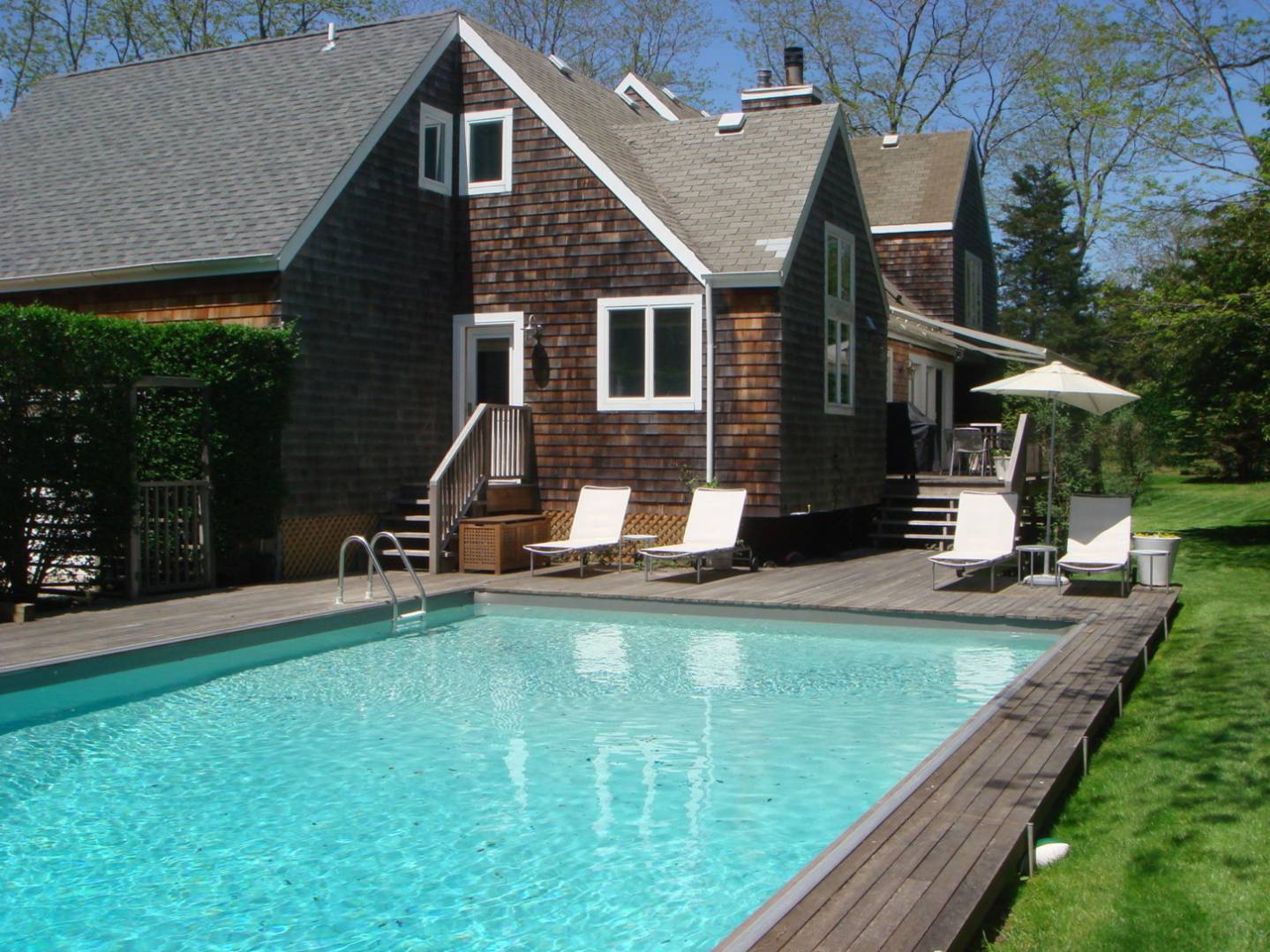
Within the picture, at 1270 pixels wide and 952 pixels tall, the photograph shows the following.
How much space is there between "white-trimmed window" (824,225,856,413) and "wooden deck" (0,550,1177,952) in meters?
2.61

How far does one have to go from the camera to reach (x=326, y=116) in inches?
627

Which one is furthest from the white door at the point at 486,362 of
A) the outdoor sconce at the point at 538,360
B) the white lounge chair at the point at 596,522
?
the white lounge chair at the point at 596,522

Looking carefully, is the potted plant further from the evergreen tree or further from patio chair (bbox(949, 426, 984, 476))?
the evergreen tree

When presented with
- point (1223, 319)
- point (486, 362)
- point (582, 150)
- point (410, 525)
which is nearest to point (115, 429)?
point (410, 525)

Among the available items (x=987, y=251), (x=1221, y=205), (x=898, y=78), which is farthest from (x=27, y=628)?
(x=898, y=78)

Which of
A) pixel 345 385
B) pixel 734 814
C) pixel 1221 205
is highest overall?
pixel 1221 205

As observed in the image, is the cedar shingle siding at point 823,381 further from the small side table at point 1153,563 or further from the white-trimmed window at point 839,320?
the small side table at point 1153,563

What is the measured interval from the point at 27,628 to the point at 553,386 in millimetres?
7482

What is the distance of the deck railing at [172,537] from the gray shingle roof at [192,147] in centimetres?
283

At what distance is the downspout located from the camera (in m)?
15.2

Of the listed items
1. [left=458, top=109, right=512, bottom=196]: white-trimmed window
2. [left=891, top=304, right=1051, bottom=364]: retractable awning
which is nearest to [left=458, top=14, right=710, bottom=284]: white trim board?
[left=458, top=109, right=512, bottom=196]: white-trimmed window

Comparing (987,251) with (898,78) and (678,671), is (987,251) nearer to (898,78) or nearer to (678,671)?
(898,78)

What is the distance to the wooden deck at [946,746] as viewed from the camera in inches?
164

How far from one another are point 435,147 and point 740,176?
4084 millimetres
